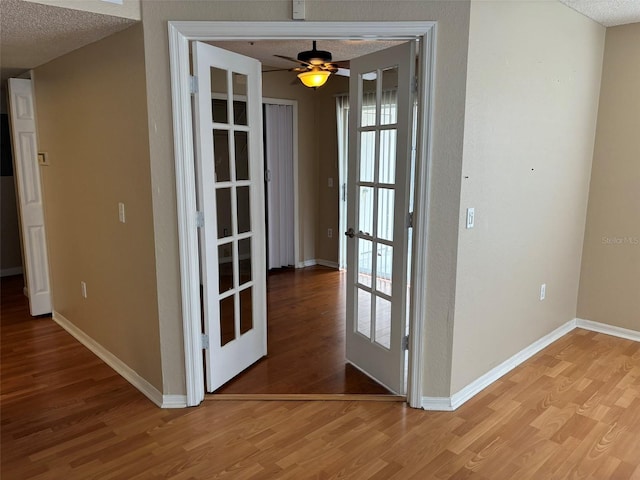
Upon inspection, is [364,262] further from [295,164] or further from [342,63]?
[295,164]

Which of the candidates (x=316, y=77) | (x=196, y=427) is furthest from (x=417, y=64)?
(x=196, y=427)

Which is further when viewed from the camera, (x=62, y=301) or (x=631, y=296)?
(x=62, y=301)

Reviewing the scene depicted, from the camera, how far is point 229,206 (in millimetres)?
2990

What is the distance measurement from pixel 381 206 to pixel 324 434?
1.38 m

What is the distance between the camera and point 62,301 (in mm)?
4211

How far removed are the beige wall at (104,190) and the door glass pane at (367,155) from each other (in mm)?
1291

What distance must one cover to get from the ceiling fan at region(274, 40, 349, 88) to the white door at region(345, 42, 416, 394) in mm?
615

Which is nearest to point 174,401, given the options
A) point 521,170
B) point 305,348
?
point 305,348

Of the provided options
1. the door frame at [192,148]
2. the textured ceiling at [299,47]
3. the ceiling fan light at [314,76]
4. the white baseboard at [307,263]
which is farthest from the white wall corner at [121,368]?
the white baseboard at [307,263]

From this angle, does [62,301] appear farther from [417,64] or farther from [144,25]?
[417,64]

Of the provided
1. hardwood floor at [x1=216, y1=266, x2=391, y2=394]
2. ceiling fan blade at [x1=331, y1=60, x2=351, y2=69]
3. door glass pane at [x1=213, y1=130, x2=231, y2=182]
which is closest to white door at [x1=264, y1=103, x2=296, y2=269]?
hardwood floor at [x1=216, y1=266, x2=391, y2=394]

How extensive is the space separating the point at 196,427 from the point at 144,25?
2.15 meters

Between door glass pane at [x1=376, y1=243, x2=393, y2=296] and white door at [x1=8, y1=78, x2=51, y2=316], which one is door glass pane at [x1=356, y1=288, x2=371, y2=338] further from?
white door at [x1=8, y1=78, x2=51, y2=316]

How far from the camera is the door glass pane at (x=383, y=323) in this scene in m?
3.12
